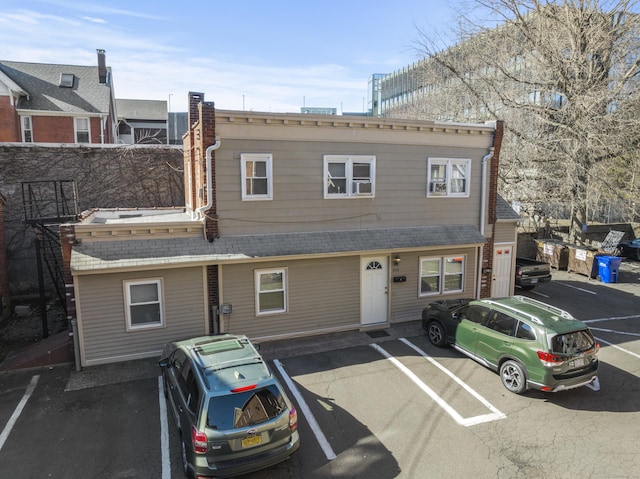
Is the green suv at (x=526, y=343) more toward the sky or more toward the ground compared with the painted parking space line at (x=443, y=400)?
more toward the sky

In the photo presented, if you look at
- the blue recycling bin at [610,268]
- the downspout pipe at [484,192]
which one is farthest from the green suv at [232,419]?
the blue recycling bin at [610,268]

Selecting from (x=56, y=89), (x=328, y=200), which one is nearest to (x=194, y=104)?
(x=328, y=200)

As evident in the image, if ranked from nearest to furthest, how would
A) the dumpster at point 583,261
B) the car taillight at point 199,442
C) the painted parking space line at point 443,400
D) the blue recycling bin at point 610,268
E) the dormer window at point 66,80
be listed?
the car taillight at point 199,442, the painted parking space line at point 443,400, the blue recycling bin at point 610,268, the dumpster at point 583,261, the dormer window at point 66,80

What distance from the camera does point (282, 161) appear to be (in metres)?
12.5

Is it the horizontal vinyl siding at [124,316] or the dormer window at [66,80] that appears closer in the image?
the horizontal vinyl siding at [124,316]

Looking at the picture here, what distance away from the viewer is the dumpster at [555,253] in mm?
23094

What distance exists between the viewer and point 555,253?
2331 cm

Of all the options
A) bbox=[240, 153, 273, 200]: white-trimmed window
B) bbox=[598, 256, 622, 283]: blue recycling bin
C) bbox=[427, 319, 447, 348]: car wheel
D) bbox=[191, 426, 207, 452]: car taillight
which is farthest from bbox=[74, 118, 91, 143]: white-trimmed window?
bbox=[598, 256, 622, 283]: blue recycling bin

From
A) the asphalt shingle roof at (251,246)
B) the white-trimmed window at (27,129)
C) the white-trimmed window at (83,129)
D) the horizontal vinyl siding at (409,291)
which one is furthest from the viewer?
the white-trimmed window at (83,129)

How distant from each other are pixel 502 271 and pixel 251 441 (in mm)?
13947

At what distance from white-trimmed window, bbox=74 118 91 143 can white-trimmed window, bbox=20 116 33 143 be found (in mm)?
2788

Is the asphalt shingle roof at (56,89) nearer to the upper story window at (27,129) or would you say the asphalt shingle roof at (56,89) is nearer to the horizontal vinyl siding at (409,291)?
the upper story window at (27,129)

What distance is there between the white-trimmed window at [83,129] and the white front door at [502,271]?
90.8 feet

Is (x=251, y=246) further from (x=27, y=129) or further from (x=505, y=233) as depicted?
(x=27, y=129)
